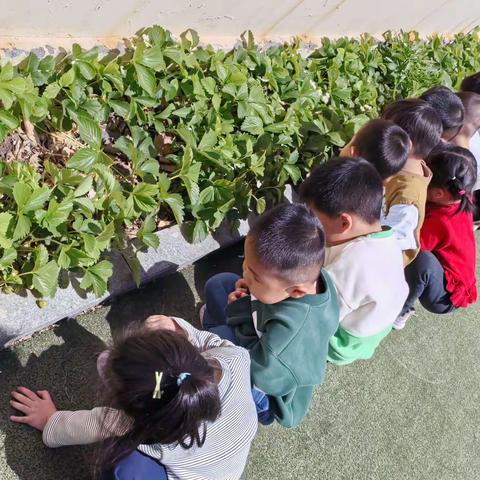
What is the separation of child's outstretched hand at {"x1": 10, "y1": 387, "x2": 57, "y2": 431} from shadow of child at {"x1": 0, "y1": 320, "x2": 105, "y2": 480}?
1.0 inches

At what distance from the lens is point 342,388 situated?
2.52 meters

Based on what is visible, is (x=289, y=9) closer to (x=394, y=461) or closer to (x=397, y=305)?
(x=397, y=305)

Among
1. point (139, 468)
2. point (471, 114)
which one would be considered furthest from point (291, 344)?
point (471, 114)

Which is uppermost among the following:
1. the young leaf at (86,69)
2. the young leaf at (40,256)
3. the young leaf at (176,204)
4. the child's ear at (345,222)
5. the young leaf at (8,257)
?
the young leaf at (86,69)

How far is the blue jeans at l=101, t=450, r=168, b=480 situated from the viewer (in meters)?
1.39

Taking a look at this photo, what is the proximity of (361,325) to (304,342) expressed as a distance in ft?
1.25

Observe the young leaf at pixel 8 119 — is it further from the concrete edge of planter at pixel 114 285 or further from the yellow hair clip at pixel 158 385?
the yellow hair clip at pixel 158 385

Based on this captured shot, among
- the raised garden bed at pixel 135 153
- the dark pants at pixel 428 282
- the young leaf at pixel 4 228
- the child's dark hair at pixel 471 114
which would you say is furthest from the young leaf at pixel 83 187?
the child's dark hair at pixel 471 114

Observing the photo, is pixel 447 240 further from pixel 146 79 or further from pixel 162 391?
pixel 162 391

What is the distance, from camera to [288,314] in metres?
1.65

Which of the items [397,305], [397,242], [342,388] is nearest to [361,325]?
[397,305]

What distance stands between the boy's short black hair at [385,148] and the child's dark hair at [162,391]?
4.65 ft

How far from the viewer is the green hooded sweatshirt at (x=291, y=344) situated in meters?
1.65

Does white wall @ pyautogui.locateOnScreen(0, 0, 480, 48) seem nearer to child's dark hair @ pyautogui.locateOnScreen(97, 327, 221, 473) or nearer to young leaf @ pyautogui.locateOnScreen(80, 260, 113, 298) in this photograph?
young leaf @ pyautogui.locateOnScreen(80, 260, 113, 298)
